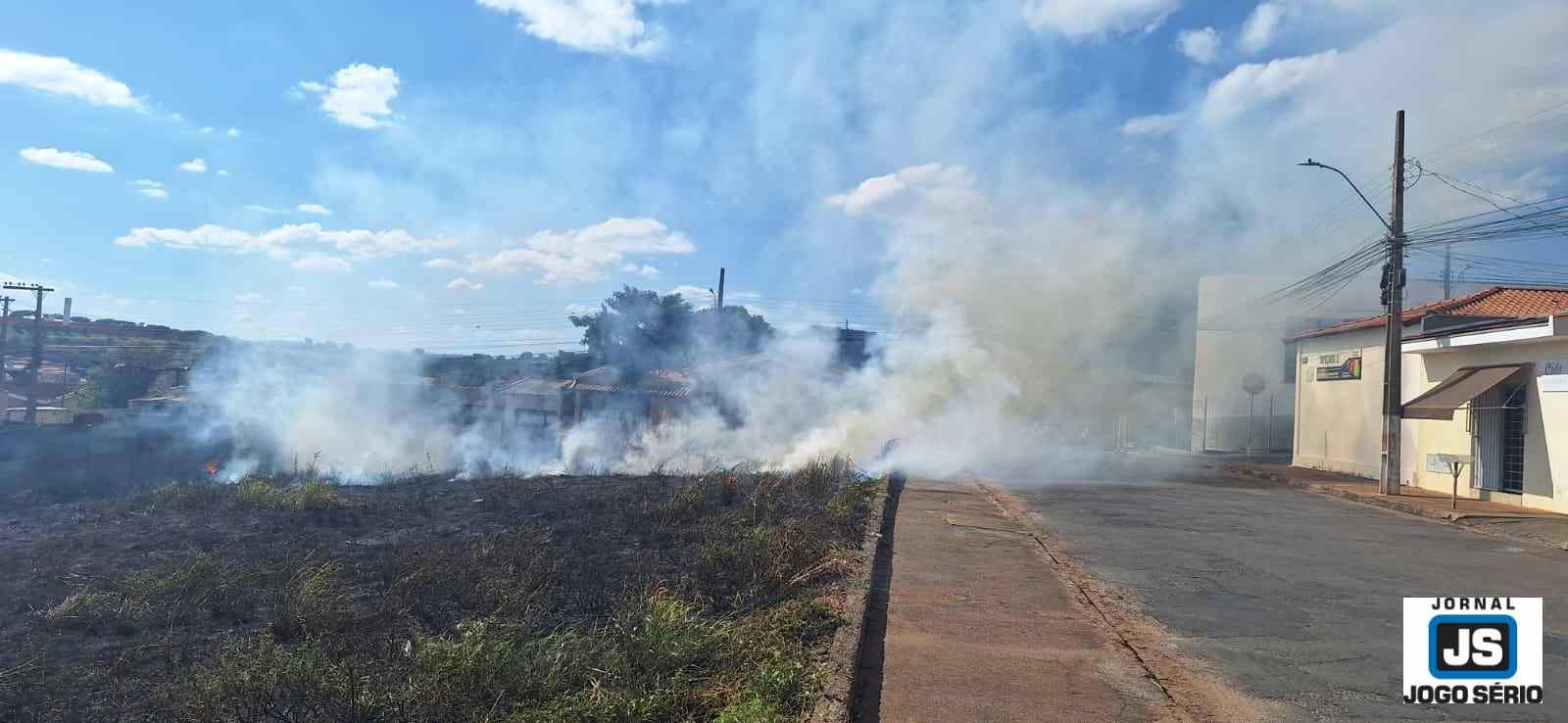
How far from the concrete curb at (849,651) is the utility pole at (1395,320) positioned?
1280 centimetres

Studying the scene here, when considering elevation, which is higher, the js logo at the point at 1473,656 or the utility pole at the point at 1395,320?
the utility pole at the point at 1395,320

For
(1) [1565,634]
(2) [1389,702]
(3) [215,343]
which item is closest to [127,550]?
(2) [1389,702]

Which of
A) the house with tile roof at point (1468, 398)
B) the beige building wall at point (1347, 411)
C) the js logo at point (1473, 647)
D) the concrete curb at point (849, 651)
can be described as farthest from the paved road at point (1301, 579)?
the beige building wall at point (1347, 411)

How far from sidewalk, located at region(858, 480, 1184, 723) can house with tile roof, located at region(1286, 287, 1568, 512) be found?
11211mm

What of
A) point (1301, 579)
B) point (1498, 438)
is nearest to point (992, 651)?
point (1301, 579)

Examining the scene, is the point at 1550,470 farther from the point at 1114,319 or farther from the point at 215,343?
the point at 215,343

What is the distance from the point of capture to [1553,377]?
14.9 m

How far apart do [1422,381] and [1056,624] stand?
16876 millimetres

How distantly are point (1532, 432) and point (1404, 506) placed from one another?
254 cm

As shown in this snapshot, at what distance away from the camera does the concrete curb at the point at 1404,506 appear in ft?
38.3

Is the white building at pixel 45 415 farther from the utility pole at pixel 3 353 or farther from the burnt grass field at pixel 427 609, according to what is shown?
the burnt grass field at pixel 427 609

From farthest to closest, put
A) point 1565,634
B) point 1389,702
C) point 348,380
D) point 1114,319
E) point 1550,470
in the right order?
point 348,380 < point 1114,319 < point 1550,470 < point 1565,634 < point 1389,702

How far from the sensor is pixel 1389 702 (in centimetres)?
491

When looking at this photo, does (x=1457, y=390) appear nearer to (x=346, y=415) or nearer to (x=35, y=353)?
(x=346, y=415)
